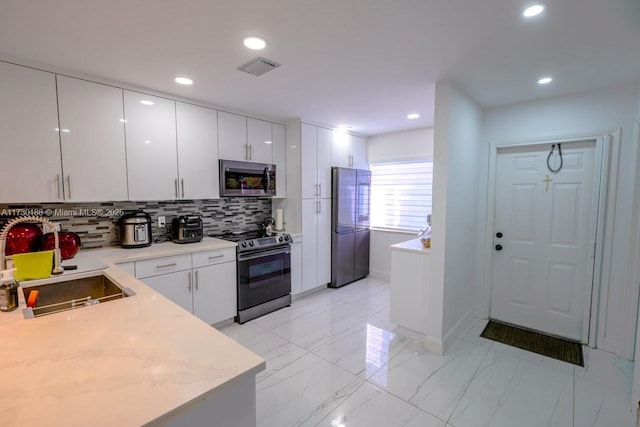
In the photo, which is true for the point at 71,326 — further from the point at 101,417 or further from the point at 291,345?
the point at 291,345

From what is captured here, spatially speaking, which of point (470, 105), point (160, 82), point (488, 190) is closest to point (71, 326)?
point (160, 82)

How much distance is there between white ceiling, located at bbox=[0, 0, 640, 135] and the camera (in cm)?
152

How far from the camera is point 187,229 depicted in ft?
9.96

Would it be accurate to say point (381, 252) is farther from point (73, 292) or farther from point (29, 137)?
point (29, 137)

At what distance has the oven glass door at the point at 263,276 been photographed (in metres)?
3.18

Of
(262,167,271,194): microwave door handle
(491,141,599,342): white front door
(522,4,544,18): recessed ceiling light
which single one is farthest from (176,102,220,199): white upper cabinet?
(491,141,599,342): white front door

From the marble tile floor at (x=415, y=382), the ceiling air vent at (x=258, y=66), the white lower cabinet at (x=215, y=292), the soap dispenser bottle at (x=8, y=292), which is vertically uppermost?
the ceiling air vent at (x=258, y=66)

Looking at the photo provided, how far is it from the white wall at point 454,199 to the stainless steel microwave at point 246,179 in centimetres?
199

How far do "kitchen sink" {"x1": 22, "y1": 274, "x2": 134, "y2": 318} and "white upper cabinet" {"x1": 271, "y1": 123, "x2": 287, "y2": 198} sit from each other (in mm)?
2249

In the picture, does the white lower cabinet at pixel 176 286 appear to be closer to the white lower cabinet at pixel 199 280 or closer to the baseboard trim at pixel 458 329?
the white lower cabinet at pixel 199 280

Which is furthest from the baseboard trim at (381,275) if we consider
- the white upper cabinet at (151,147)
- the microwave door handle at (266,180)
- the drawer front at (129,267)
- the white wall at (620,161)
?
the drawer front at (129,267)

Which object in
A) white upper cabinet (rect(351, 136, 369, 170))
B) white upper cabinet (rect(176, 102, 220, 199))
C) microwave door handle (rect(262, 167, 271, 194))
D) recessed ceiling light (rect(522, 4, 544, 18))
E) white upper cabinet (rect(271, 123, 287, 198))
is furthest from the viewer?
white upper cabinet (rect(351, 136, 369, 170))

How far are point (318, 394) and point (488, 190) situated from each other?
2.66 meters

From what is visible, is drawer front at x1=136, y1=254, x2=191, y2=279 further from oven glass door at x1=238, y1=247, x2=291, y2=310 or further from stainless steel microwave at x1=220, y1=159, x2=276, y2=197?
stainless steel microwave at x1=220, y1=159, x2=276, y2=197
